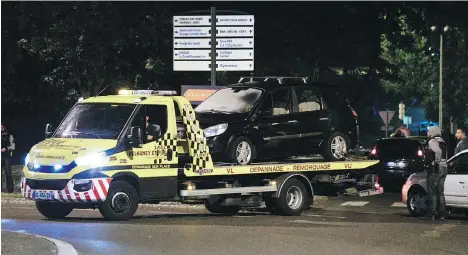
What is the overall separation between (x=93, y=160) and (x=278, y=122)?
3889mm

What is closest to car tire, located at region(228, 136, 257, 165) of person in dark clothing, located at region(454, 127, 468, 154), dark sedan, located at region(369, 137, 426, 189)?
person in dark clothing, located at region(454, 127, 468, 154)

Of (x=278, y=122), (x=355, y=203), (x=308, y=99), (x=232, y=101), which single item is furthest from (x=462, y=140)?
(x=232, y=101)

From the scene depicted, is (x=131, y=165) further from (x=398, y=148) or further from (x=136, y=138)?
(x=398, y=148)

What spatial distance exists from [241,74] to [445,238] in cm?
2184

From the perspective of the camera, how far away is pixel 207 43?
25.0 metres

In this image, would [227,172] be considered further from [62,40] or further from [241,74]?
[241,74]

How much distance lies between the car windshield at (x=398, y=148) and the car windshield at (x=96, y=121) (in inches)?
498

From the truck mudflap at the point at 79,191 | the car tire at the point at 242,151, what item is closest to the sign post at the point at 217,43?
the car tire at the point at 242,151

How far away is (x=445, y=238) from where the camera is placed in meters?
13.7

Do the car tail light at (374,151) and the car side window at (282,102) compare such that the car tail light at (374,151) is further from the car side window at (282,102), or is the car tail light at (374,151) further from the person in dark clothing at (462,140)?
the car side window at (282,102)

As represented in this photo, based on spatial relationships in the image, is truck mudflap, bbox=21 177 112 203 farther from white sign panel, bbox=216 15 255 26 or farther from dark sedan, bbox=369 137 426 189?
dark sedan, bbox=369 137 426 189

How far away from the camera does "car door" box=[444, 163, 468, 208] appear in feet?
57.5

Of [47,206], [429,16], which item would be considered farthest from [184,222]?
[429,16]

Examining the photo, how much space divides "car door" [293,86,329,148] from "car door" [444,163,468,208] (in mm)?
2517
